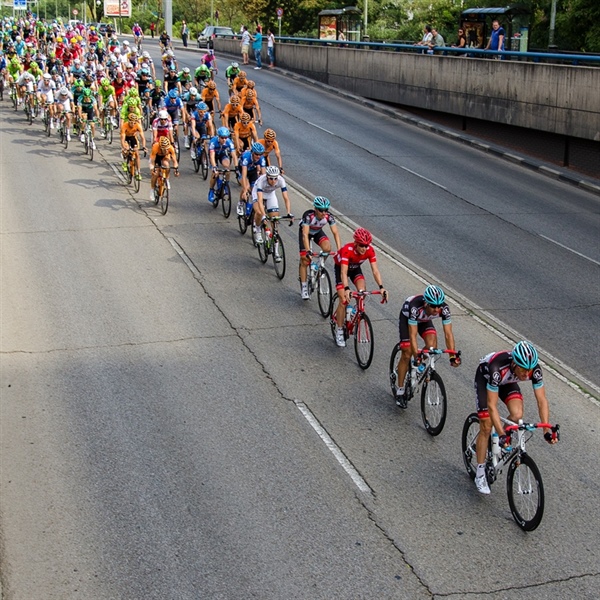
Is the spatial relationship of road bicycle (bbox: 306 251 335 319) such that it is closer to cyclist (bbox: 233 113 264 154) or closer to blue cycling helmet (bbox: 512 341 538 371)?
blue cycling helmet (bbox: 512 341 538 371)

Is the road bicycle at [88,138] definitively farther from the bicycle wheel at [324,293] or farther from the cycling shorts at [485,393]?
the cycling shorts at [485,393]

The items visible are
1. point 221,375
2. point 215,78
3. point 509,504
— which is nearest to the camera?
point 509,504

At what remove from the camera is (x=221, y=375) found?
12.7 meters

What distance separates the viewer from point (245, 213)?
1933cm

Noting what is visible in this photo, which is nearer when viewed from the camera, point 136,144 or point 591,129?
point 136,144

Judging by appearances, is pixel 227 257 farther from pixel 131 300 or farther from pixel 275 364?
pixel 275 364

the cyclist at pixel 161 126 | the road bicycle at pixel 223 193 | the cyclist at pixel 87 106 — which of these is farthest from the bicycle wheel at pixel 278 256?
the cyclist at pixel 87 106

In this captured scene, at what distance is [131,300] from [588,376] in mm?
7182

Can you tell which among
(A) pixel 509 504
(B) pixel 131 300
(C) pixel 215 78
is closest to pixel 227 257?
(B) pixel 131 300

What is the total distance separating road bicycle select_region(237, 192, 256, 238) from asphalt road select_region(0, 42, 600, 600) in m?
1.44

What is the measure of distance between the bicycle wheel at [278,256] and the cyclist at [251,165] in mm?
1320

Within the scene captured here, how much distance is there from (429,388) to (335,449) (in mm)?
1333

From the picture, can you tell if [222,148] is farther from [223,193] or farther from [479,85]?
[479,85]

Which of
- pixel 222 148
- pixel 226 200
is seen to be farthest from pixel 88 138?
pixel 222 148
